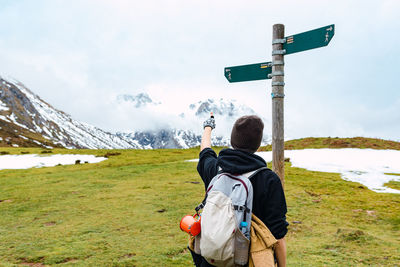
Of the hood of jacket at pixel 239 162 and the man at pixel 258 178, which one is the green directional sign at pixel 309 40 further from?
the hood of jacket at pixel 239 162

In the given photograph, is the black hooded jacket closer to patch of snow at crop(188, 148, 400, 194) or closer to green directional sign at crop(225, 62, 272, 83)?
green directional sign at crop(225, 62, 272, 83)

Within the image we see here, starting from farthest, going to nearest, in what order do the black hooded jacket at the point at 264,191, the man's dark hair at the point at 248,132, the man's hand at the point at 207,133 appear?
the man's hand at the point at 207,133
the man's dark hair at the point at 248,132
the black hooded jacket at the point at 264,191

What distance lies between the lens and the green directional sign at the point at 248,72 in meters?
6.26

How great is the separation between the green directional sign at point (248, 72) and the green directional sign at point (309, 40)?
57 cm

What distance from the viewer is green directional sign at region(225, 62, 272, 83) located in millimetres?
6258

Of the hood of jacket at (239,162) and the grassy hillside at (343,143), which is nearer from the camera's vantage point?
the hood of jacket at (239,162)

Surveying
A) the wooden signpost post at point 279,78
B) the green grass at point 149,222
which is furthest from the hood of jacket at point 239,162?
the green grass at point 149,222

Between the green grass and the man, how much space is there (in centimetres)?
536

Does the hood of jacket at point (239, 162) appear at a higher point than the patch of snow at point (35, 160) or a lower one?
higher

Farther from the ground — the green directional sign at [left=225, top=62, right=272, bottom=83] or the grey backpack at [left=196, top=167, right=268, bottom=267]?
the green directional sign at [left=225, top=62, right=272, bottom=83]

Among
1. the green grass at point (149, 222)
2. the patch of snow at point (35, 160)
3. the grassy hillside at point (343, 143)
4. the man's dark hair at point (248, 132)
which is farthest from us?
the grassy hillside at point (343, 143)

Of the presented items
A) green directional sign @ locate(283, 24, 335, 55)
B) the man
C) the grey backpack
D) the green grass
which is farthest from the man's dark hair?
the green grass

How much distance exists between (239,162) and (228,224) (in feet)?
2.65

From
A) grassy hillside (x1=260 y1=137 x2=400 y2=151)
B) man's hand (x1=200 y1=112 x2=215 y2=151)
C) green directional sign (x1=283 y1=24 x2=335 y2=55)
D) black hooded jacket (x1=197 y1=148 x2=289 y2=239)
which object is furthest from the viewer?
grassy hillside (x1=260 y1=137 x2=400 y2=151)
